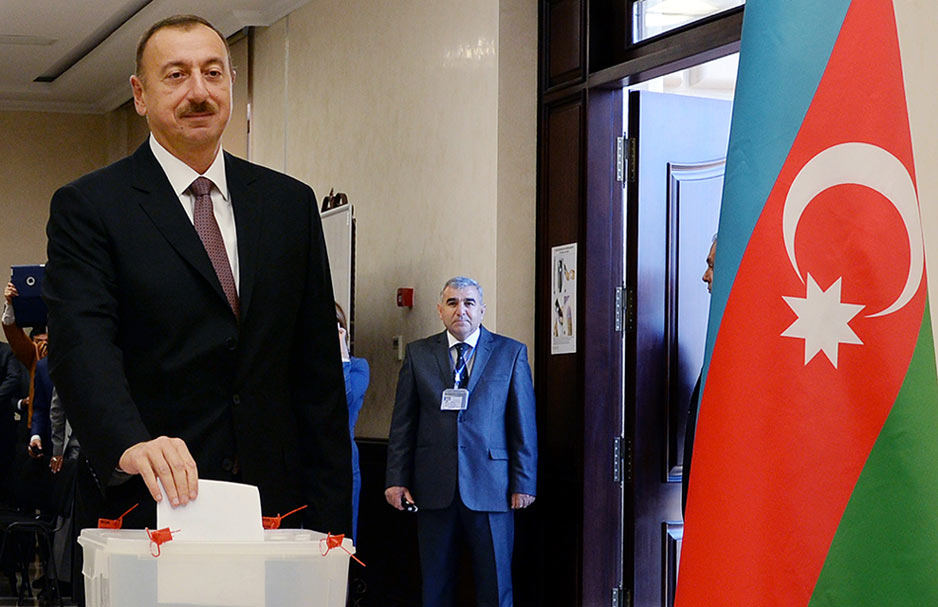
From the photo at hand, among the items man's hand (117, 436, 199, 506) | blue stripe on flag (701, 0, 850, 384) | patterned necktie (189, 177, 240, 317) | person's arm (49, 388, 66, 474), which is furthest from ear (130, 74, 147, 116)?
person's arm (49, 388, 66, 474)

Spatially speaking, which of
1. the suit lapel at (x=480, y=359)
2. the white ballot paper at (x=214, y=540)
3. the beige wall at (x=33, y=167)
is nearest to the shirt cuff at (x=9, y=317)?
the beige wall at (x=33, y=167)

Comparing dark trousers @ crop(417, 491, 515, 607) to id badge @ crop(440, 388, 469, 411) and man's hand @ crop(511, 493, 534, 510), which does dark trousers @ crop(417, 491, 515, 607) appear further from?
id badge @ crop(440, 388, 469, 411)

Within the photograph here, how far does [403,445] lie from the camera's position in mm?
6090

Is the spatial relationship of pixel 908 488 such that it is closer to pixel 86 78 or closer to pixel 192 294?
pixel 192 294

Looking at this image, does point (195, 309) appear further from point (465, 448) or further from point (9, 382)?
point (9, 382)

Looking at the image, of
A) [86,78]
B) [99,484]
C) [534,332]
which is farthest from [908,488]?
[86,78]

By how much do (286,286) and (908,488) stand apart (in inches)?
35.0

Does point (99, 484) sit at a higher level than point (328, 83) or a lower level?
lower

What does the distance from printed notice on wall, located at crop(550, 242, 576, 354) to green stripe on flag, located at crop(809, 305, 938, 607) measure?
451 cm

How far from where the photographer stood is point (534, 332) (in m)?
6.50

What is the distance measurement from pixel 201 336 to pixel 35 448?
22.4ft

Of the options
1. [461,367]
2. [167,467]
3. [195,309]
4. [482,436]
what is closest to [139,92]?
[195,309]

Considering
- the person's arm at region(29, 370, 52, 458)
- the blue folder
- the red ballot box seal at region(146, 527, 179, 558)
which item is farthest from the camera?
the blue folder

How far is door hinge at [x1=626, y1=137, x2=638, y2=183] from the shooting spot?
19.8ft
